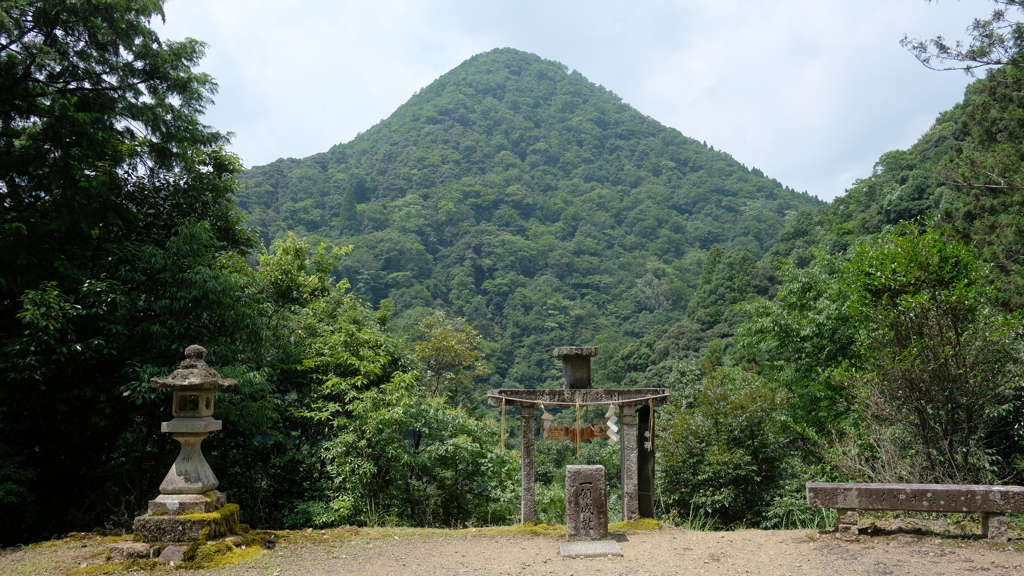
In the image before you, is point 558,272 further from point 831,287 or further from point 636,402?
point 636,402

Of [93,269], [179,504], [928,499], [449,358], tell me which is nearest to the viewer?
[928,499]

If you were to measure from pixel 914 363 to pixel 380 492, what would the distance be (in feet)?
24.6

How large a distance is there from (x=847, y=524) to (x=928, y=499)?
802mm

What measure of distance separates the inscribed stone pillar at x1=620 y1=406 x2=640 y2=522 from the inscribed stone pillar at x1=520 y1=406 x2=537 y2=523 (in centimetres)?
116

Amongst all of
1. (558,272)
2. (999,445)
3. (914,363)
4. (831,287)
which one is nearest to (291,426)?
(914,363)

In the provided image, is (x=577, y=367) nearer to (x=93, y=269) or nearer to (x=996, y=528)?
(x=996, y=528)

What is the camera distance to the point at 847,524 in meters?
6.42

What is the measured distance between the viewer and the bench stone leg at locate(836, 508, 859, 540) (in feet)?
20.8

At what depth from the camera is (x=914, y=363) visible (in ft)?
24.8

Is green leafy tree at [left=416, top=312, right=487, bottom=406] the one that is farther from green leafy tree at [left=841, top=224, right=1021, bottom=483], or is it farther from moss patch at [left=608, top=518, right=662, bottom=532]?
green leafy tree at [left=841, top=224, right=1021, bottom=483]

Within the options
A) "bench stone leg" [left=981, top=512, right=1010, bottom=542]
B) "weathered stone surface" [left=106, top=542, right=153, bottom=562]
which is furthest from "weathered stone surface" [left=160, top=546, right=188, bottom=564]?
"bench stone leg" [left=981, top=512, right=1010, bottom=542]

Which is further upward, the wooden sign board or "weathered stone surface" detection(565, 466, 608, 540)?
the wooden sign board

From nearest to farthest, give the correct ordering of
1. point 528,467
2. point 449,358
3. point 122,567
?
point 122,567, point 528,467, point 449,358

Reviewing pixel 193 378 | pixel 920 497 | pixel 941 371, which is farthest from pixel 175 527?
pixel 941 371
